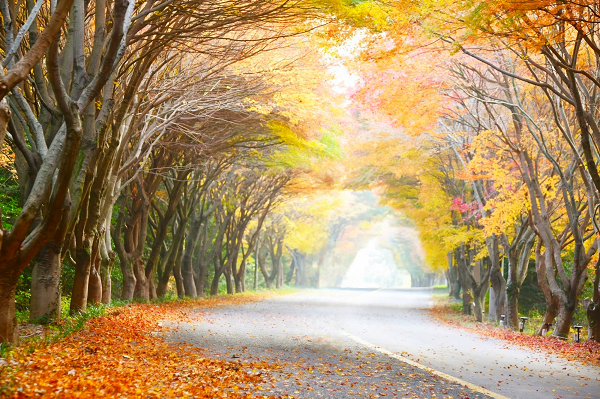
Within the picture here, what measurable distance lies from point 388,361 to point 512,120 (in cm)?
934

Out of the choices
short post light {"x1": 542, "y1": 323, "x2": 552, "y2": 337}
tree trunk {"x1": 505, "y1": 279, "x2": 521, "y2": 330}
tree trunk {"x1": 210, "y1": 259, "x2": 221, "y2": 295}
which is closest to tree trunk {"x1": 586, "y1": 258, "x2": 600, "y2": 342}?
short post light {"x1": 542, "y1": 323, "x2": 552, "y2": 337}

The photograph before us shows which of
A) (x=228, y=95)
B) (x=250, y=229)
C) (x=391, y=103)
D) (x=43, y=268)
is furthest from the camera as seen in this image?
(x=250, y=229)

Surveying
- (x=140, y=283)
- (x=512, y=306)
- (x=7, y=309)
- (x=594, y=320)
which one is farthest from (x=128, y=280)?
(x=594, y=320)

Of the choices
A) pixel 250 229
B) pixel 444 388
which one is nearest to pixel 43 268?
pixel 444 388

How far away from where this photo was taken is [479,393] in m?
6.48

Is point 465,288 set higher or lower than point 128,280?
lower

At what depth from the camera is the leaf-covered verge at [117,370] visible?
4.93 meters

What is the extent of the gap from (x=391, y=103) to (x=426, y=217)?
13300 millimetres

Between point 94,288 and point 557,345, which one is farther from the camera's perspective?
point 94,288

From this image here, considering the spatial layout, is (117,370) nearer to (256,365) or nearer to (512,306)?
(256,365)

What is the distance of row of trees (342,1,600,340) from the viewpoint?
9.60m

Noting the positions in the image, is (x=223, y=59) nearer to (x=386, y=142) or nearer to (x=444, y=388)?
(x=444, y=388)

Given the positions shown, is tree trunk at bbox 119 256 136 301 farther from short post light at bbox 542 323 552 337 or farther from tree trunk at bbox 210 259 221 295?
short post light at bbox 542 323 552 337

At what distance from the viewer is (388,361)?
29.0ft
